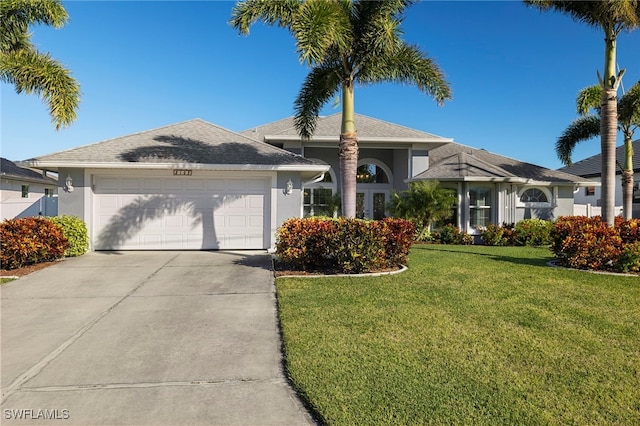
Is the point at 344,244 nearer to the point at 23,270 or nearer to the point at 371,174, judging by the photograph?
the point at 23,270

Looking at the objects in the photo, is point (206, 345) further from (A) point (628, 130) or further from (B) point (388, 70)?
(A) point (628, 130)

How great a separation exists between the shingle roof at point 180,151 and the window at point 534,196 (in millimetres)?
11262

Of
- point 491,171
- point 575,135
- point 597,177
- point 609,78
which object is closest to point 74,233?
point 609,78

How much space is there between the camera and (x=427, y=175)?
16469mm

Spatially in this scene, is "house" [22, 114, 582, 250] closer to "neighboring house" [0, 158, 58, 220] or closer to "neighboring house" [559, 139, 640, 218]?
"neighboring house" [0, 158, 58, 220]

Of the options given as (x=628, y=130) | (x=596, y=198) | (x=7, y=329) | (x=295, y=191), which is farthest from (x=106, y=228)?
(x=596, y=198)

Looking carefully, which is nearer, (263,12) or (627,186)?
(263,12)

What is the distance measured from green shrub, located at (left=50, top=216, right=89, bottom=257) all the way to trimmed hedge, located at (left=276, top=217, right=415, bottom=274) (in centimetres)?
622

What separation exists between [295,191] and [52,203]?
17.0 meters

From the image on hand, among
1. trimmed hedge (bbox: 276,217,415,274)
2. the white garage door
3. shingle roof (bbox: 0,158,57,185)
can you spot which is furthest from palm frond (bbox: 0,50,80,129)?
shingle roof (bbox: 0,158,57,185)

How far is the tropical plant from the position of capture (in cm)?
1471

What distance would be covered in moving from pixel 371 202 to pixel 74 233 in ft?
43.5

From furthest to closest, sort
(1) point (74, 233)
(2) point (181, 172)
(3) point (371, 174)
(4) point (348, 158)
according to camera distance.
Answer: (3) point (371, 174)
(2) point (181, 172)
(1) point (74, 233)
(4) point (348, 158)

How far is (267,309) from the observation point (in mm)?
5684
